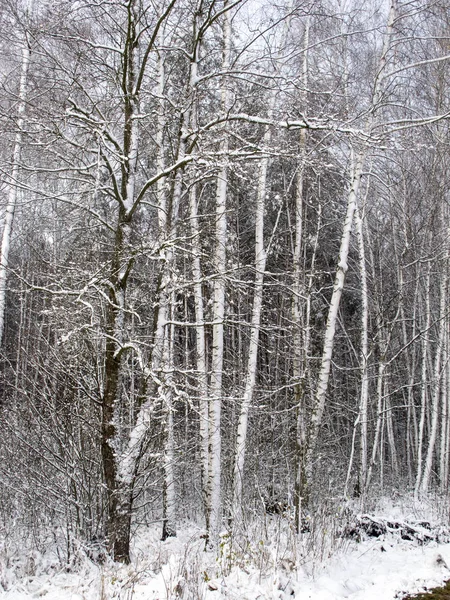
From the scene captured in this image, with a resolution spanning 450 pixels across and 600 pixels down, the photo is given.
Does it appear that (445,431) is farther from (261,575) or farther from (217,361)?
(261,575)

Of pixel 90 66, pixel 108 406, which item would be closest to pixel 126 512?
pixel 108 406

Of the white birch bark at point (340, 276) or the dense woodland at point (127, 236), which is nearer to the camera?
the dense woodland at point (127, 236)

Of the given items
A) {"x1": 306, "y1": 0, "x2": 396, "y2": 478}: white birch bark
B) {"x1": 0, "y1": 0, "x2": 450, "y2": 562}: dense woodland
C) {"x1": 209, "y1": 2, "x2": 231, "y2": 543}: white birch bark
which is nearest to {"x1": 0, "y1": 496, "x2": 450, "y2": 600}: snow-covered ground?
{"x1": 0, "y1": 0, "x2": 450, "y2": 562}: dense woodland

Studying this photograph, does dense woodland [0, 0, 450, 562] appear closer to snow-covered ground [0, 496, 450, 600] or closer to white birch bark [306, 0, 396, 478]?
white birch bark [306, 0, 396, 478]

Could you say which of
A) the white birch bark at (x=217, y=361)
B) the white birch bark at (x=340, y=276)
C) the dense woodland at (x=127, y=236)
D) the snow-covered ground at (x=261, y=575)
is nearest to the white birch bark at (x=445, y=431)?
the dense woodland at (x=127, y=236)

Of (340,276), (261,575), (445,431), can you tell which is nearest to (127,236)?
(261,575)

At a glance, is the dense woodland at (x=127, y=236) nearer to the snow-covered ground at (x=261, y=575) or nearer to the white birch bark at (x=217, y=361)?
the white birch bark at (x=217, y=361)

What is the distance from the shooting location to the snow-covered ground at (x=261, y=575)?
3477 mm

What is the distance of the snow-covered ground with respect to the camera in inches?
137

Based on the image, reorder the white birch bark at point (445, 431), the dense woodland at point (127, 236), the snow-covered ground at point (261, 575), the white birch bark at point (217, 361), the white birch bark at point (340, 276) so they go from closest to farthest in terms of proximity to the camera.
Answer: the snow-covered ground at point (261, 575) < the dense woodland at point (127, 236) < the white birch bark at point (217, 361) < the white birch bark at point (340, 276) < the white birch bark at point (445, 431)

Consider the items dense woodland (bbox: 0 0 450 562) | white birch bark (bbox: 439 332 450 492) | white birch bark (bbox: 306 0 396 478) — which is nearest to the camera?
dense woodland (bbox: 0 0 450 562)

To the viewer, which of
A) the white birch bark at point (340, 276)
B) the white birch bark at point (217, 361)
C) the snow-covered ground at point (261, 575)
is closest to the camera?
the snow-covered ground at point (261, 575)

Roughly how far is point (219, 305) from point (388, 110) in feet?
24.3

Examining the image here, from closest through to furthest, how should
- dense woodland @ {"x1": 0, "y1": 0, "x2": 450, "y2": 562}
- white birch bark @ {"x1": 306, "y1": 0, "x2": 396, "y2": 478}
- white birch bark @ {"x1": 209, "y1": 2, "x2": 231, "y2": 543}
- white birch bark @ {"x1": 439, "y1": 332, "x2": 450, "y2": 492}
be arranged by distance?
dense woodland @ {"x1": 0, "y1": 0, "x2": 450, "y2": 562}, white birch bark @ {"x1": 209, "y1": 2, "x2": 231, "y2": 543}, white birch bark @ {"x1": 306, "y1": 0, "x2": 396, "y2": 478}, white birch bark @ {"x1": 439, "y1": 332, "x2": 450, "y2": 492}
